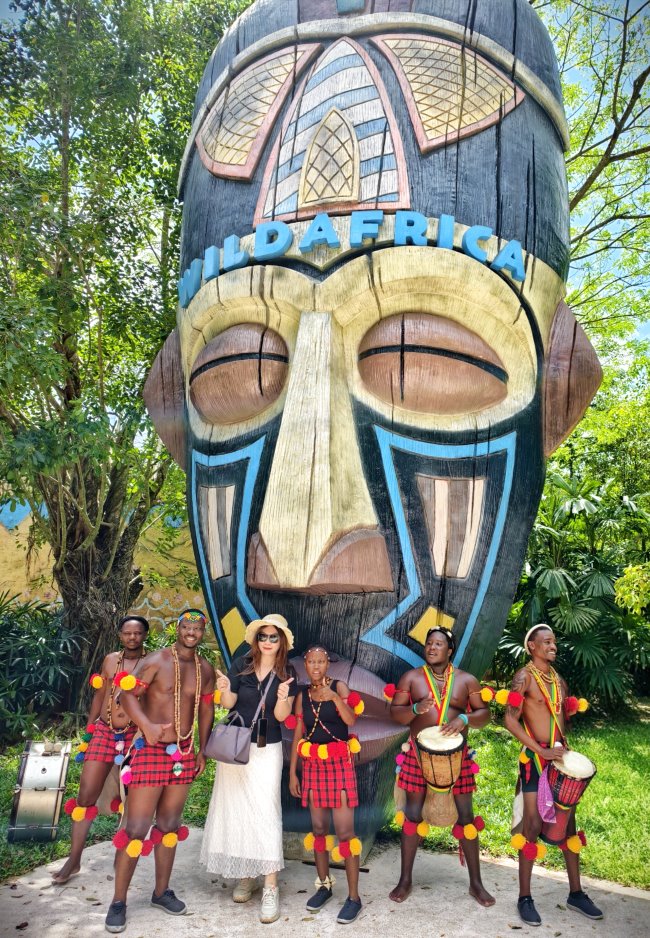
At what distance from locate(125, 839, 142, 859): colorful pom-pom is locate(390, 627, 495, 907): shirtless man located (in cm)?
112

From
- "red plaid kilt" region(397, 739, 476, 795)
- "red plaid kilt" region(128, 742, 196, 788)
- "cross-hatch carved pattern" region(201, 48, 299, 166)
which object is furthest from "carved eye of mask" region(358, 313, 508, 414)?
"red plaid kilt" region(128, 742, 196, 788)

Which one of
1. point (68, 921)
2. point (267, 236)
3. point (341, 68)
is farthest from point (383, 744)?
point (341, 68)

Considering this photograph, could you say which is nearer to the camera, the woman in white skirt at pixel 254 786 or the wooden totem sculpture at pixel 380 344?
the wooden totem sculpture at pixel 380 344

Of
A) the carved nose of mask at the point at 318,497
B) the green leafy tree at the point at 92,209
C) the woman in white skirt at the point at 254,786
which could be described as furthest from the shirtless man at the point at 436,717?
the green leafy tree at the point at 92,209

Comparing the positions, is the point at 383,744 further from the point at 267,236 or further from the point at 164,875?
the point at 267,236

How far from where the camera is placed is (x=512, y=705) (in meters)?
3.25

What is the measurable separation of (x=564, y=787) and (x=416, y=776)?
623 mm

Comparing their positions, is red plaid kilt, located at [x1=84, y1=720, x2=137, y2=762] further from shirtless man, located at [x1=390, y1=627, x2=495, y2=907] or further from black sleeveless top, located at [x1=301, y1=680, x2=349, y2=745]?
shirtless man, located at [x1=390, y1=627, x2=495, y2=907]

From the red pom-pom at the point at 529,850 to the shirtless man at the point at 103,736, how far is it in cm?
196

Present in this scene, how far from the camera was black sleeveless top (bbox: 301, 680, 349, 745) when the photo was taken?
3.17 metres

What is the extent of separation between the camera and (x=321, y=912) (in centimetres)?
313

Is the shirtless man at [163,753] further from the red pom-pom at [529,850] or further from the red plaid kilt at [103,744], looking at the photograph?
A: the red pom-pom at [529,850]

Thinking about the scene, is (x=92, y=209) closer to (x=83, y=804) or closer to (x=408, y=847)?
(x=83, y=804)

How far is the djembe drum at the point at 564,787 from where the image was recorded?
314cm
